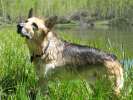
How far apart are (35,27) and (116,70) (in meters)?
1.62

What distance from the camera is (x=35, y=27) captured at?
7.32 metres

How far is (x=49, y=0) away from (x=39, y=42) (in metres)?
128

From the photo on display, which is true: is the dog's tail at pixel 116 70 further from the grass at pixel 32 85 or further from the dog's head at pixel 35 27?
the dog's head at pixel 35 27

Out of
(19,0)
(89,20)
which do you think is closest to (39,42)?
(19,0)

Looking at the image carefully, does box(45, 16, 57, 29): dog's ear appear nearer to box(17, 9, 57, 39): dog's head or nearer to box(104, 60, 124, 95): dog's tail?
box(17, 9, 57, 39): dog's head

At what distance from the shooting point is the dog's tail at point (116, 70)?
22.3 feet

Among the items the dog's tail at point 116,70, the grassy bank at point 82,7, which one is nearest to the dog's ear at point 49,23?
the dog's tail at point 116,70

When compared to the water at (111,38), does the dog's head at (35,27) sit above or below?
above

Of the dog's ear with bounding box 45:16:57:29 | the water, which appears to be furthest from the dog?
the water

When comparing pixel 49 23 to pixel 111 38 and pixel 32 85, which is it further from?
pixel 111 38

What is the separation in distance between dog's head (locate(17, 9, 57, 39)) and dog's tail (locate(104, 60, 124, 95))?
1198mm

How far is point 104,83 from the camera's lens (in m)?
5.92

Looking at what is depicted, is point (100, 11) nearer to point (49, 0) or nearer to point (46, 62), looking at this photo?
point (49, 0)

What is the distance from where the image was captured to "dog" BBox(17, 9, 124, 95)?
7.20 meters
